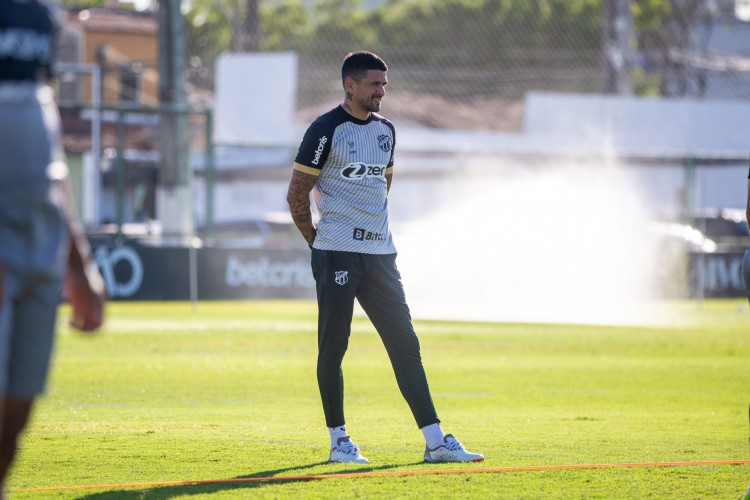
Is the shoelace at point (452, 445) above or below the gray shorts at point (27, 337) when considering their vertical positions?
below

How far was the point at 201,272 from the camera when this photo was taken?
25.1m

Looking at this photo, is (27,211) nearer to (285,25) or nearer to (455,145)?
(455,145)

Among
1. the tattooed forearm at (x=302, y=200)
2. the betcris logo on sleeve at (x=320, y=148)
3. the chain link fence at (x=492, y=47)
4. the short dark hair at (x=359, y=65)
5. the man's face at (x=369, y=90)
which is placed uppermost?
the chain link fence at (x=492, y=47)

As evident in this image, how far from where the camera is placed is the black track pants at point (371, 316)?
7961mm

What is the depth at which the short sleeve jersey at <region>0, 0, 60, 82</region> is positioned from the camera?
4738mm

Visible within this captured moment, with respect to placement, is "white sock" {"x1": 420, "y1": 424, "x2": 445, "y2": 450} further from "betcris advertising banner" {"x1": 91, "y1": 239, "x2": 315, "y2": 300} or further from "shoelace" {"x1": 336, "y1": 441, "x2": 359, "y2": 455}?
"betcris advertising banner" {"x1": 91, "y1": 239, "x2": 315, "y2": 300}

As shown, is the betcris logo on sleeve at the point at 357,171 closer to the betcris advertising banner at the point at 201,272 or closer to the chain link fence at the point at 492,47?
the betcris advertising banner at the point at 201,272

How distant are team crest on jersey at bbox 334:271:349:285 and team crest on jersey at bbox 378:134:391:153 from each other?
2.50 ft

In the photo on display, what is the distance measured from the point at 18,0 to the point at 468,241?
24.5 meters

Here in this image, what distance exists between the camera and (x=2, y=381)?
15.7 feet

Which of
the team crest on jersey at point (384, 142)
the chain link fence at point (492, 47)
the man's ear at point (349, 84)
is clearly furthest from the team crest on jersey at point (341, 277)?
the chain link fence at point (492, 47)

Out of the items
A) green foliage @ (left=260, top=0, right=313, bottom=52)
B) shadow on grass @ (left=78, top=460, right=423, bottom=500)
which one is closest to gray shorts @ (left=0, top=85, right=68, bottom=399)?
shadow on grass @ (left=78, top=460, right=423, bottom=500)

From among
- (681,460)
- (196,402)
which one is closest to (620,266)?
(196,402)

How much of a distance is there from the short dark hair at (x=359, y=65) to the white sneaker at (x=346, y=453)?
6.62 ft
